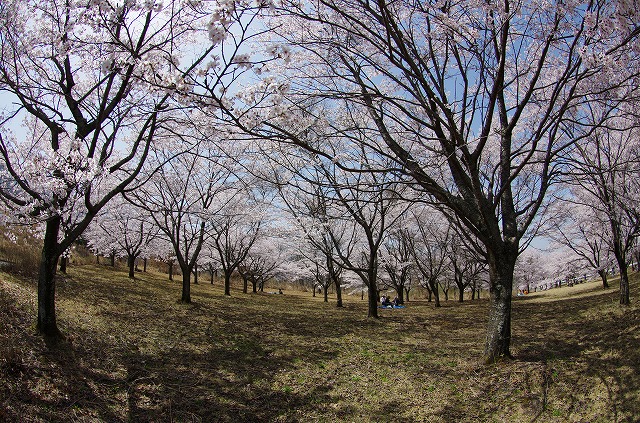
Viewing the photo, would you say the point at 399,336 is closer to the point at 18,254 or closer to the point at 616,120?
the point at 616,120

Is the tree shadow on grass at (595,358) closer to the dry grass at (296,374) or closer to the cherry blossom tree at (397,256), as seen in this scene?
the dry grass at (296,374)

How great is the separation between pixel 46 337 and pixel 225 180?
10848mm

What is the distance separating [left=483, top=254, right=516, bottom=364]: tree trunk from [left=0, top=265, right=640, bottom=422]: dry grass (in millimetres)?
283

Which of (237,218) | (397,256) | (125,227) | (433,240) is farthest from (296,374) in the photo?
(125,227)

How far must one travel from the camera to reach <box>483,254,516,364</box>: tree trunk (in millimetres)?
6047

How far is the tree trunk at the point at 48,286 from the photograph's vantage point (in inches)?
244

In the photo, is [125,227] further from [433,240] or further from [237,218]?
[433,240]

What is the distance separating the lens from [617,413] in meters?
4.23

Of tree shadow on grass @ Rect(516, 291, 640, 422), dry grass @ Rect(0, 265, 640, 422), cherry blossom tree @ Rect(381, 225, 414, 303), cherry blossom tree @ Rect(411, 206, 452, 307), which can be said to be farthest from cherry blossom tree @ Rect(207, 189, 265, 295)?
tree shadow on grass @ Rect(516, 291, 640, 422)

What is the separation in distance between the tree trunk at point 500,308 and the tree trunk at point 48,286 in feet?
24.7

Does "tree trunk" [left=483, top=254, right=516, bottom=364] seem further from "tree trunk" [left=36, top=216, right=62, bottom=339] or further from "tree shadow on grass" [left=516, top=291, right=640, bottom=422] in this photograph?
"tree trunk" [left=36, top=216, right=62, bottom=339]

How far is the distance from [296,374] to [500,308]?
376 centimetres

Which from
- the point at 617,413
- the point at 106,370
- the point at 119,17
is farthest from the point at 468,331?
the point at 119,17

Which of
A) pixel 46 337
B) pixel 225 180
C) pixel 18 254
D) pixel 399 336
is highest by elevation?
pixel 225 180
